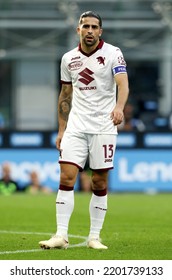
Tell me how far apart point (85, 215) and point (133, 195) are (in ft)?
22.5

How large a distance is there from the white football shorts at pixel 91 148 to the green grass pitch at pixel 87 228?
91 cm

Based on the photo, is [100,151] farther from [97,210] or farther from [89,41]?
[89,41]

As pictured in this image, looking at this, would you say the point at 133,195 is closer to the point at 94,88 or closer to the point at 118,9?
the point at 118,9

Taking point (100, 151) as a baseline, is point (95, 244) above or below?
below

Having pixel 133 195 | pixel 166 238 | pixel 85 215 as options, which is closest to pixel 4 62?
pixel 133 195

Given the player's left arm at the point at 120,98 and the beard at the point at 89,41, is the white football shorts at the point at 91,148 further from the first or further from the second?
the beard at the point at 89,41

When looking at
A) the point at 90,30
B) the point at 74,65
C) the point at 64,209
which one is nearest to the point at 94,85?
the point at 74,65

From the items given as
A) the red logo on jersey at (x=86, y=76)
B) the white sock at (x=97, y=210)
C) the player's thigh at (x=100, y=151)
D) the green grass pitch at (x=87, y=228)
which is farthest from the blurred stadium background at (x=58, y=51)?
the red logo on jersey at (x=86, y=76)

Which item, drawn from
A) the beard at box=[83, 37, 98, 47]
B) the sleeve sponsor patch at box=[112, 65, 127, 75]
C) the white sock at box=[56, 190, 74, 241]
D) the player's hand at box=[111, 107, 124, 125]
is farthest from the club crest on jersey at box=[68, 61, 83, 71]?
the white sock at box=[56, 190, 74, 241]

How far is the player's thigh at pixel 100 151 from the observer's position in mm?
11586

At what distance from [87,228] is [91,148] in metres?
3.31

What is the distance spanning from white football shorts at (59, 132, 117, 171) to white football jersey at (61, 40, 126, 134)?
0.07m

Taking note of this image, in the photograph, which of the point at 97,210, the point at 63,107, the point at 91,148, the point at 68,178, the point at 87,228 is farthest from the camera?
the point at 87,228

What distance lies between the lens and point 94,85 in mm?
11516
